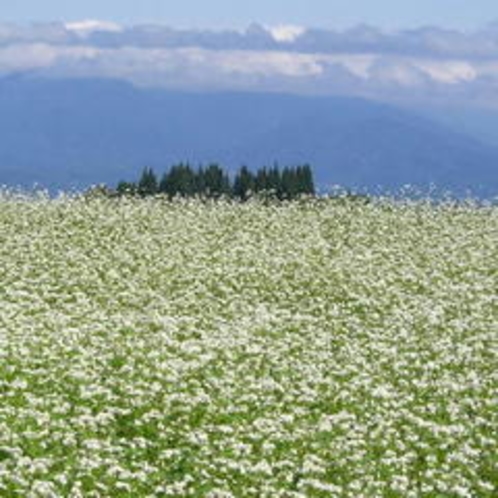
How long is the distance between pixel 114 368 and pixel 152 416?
11.4ft

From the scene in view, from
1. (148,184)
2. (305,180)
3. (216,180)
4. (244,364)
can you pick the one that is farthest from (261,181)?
(244,364)

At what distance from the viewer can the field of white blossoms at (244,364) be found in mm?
16531

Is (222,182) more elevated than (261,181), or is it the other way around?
(222,182)

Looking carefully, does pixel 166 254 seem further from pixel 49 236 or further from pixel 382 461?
pixel 382 461

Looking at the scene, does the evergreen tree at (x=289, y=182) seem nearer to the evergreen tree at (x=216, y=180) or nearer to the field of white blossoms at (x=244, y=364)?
the evergreen tree at (x=216, y=180)

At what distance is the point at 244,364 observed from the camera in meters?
22.9

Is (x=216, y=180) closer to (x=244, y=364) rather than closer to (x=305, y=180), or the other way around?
(x=305, y=180)

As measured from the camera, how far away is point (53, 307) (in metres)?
30.6

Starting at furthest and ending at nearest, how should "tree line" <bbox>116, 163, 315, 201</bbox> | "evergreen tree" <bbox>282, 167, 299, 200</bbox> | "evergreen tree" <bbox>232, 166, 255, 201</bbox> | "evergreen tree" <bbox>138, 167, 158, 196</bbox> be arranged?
"evergreen tree" <bbox>232, 166, 255, 201</bbox>
"evergreen tree" <bbox>282, 167, 299, 200</bbox>
"tree line" <bbox>116, 163, 315, 201</bbox>
"evergreen tree" <bbox>138, 167, 158, 196</bbox>

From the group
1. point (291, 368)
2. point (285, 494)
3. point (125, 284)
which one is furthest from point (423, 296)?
point (285, 494)

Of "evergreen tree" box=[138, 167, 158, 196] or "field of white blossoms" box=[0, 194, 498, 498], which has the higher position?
"evergreen tree" box=[138, 167, 158, 196]

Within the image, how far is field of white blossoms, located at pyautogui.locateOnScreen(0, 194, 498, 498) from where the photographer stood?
1653 cm

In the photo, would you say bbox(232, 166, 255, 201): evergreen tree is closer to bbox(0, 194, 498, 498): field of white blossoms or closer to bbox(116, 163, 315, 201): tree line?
bbox(116, 163, 315, 201): tree line

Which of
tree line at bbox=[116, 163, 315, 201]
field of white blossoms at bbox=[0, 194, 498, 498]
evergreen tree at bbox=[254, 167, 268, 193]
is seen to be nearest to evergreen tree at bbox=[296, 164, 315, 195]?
tree line at bbox=[116, 163, 315, 201]
